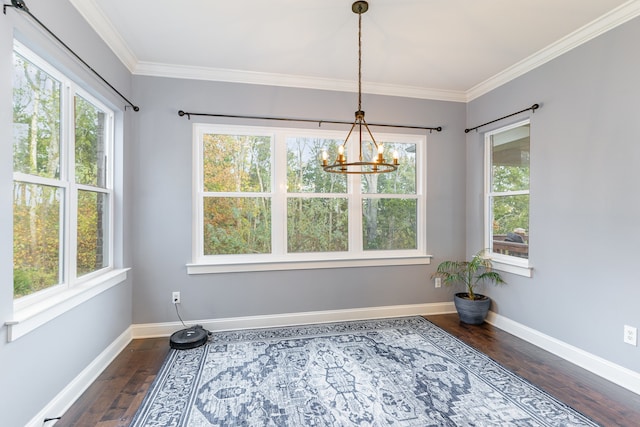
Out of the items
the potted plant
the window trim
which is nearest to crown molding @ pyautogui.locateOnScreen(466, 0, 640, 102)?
the window trim

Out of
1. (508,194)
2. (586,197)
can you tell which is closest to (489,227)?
(508,194)

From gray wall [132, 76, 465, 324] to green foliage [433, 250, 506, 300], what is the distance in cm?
13

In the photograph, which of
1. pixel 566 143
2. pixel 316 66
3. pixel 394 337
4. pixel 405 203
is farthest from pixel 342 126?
pixel 394 337

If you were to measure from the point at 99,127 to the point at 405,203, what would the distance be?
326 cm

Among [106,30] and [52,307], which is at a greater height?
[106,30]

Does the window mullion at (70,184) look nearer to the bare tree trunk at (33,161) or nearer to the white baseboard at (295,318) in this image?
the bare tree trunk at (33,161)

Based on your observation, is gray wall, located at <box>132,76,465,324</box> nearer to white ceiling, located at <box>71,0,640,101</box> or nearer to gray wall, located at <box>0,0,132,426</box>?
white ceiling, located at <box>71,0,640,101</box>

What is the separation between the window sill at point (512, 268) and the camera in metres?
3.09

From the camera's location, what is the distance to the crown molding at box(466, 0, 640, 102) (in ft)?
7.44

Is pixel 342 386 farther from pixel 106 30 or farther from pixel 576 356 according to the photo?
pixel 106 30

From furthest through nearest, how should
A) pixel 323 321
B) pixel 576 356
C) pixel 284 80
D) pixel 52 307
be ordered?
pixel 323 321 < pixel 284 80 < pixel 576 356 < pixel 52 307

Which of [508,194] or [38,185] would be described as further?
[508,194]

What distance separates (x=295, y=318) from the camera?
3.49m

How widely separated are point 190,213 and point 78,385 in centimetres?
165
